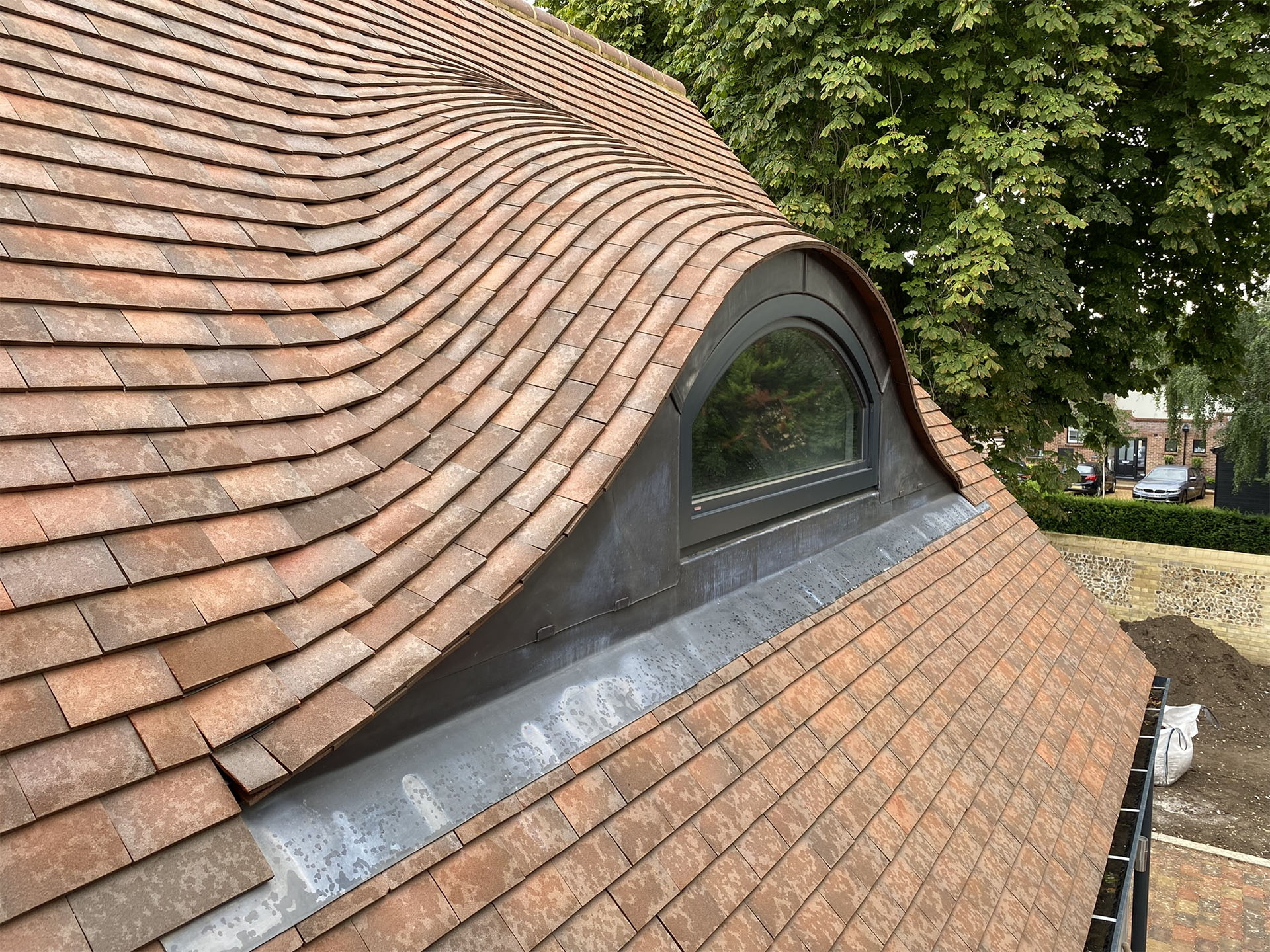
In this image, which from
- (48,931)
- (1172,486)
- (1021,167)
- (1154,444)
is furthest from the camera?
(1154,444)

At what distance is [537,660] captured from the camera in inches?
→ 101

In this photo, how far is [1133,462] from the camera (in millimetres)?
40656

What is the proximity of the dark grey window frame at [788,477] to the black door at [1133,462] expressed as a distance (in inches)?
1625

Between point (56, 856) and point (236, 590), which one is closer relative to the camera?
point (56, 856)

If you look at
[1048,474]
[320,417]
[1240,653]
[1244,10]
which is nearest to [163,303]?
[320,417]

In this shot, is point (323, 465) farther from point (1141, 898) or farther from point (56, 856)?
point (1141, 898)

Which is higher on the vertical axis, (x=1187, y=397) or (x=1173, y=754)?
(x=1187, y=397)

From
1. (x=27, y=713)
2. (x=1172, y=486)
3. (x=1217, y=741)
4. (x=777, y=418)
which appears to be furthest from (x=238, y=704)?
(x=1172, y=486)

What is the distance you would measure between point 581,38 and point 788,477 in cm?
467

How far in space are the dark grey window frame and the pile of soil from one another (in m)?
9.36

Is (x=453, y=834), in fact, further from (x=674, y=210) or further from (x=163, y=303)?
(x=674, y=210)

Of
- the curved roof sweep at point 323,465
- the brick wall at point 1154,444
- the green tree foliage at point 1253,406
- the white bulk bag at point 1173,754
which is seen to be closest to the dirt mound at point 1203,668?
the white bulk bag at point 1173,754

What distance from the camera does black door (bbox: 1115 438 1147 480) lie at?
131 feet

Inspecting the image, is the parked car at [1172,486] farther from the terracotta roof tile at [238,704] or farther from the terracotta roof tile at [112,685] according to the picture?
the terracotta roof tile at [112,685]
